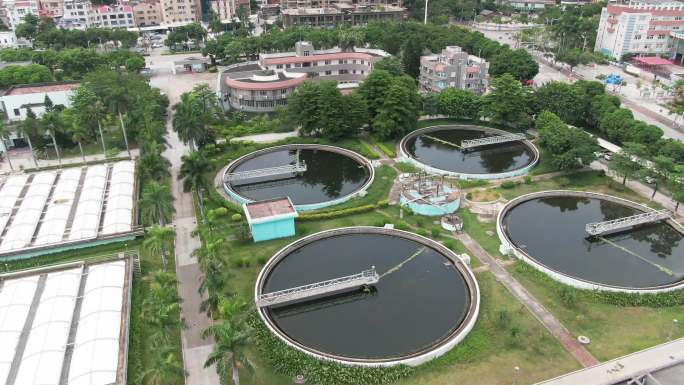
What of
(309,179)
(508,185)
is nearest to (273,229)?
(309,179)

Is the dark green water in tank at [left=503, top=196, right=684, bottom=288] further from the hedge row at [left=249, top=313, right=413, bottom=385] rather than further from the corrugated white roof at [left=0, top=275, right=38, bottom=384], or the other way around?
the corrugated white roof at [left=0, top=275, right=38, bottom=384]

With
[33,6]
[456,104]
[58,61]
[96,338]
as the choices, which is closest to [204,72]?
[58,61]

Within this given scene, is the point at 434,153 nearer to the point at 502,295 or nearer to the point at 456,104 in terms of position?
the point at 456,104

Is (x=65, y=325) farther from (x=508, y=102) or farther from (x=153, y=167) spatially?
(x=508, y=102)

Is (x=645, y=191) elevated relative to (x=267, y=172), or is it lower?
lower

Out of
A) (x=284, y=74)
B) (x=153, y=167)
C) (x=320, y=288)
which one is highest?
(x=284, y=74)

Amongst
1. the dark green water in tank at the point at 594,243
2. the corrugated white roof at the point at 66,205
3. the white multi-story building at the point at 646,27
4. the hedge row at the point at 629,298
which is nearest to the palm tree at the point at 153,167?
the corrugated white roof at the point at 66,205
